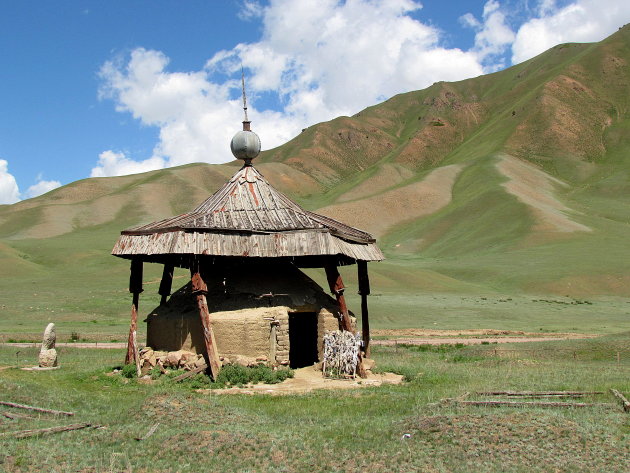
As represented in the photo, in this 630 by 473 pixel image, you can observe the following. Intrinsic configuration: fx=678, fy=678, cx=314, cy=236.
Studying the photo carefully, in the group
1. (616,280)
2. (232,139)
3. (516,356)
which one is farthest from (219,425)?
(616,280)

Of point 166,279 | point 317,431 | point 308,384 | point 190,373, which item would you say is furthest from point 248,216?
point 317,431

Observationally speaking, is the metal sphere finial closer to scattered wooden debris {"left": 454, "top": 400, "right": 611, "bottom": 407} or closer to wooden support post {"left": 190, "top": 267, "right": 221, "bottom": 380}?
wooden support post {"left": 190, "top": 267, "right": 221, "bottom": 380}

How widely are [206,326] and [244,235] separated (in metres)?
2.77

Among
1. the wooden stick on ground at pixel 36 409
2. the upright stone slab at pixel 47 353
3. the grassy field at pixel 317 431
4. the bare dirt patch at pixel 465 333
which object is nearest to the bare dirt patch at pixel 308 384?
the grassy field at pixel 317 431

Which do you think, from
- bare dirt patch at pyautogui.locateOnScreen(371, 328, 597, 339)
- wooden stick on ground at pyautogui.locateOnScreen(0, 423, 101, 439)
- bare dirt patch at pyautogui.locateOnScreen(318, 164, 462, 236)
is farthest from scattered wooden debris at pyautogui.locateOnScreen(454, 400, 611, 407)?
bare dirt patch at pyautogui.locateOnScreen(318, 164, 462, 236)

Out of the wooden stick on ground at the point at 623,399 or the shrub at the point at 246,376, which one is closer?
the wooden stick on ground at the point at 623,399

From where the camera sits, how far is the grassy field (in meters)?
10.3

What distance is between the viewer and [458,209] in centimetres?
12119

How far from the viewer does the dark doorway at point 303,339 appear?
23.7 metres

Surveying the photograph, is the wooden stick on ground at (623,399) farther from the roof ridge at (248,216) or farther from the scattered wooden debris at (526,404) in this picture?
the roof ridge at (248,216)

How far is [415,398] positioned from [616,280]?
2377 inches

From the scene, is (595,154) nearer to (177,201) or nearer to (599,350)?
(177,201)

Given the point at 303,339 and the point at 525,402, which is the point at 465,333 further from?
the point at 525,402

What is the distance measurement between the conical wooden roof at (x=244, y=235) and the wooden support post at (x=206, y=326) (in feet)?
3.11
